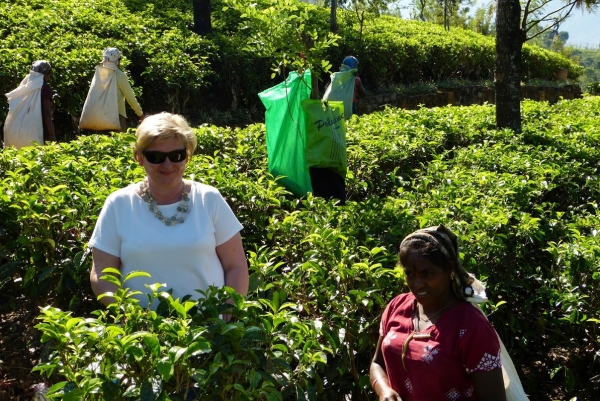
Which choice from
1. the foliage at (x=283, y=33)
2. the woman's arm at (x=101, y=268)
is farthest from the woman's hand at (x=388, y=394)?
the foliage at (x=283, y=33)

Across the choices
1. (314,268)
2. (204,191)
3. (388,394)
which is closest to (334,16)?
(314,268)

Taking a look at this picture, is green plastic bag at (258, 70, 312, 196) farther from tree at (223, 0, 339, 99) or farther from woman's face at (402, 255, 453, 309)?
woman's face at (402, 255, 453, 309)

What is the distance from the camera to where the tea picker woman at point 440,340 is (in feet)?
8.22

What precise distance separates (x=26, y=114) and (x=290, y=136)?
360cm

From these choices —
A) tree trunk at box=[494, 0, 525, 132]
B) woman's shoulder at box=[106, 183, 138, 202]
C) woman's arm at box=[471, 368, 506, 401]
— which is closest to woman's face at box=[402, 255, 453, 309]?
woman's arm at box=[471, 368, 506, 401]

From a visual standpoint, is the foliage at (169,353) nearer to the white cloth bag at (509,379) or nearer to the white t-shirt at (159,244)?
the white t-shirt at (159,244)

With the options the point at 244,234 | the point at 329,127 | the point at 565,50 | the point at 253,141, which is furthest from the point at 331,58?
the point at 565,50

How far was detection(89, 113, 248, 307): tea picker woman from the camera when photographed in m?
2.96

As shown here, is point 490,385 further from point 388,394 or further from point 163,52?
point 163,52

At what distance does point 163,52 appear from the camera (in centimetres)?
1216

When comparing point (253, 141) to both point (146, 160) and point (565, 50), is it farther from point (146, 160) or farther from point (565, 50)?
point (565, 50)

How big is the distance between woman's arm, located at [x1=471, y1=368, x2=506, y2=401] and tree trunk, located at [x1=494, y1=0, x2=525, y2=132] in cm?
604

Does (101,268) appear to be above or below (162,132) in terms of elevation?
below

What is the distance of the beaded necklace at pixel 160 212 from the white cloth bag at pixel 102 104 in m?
6.01
